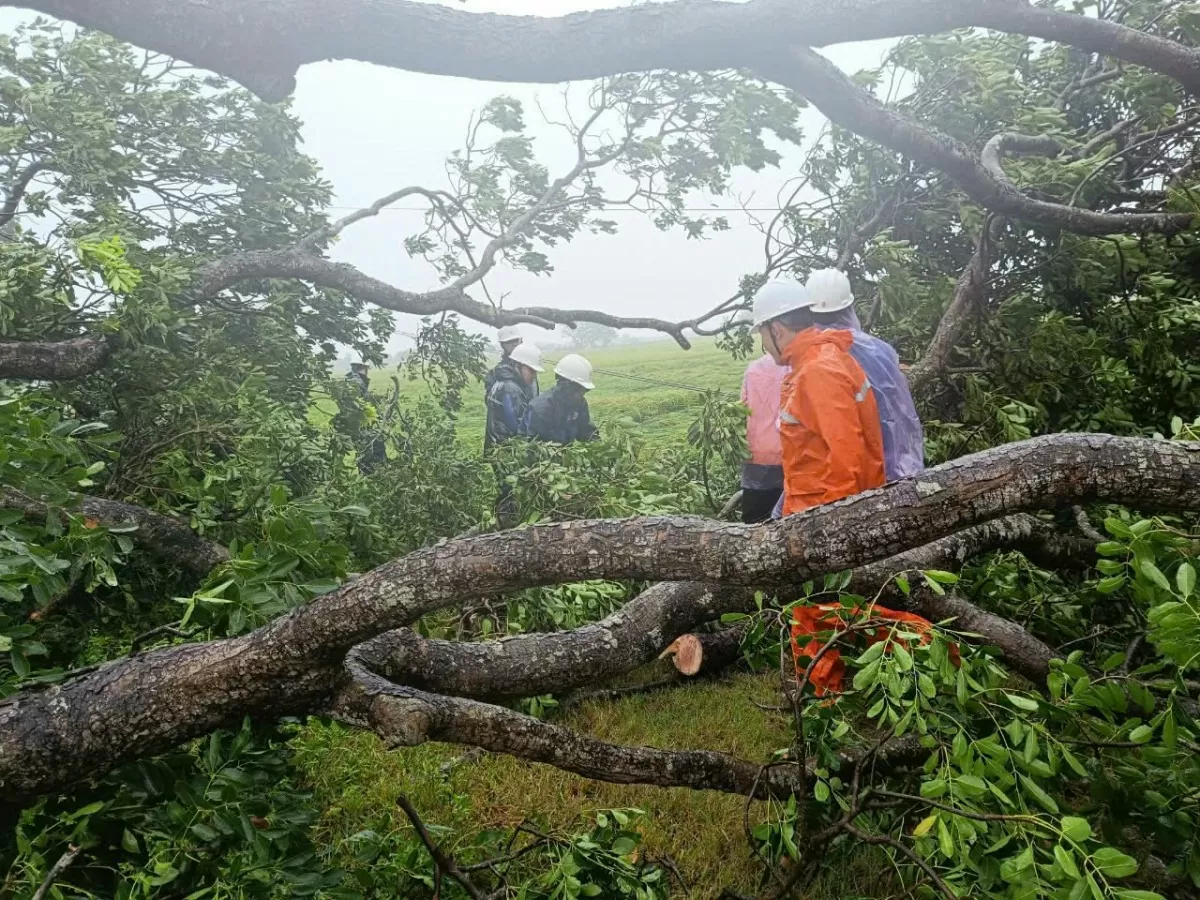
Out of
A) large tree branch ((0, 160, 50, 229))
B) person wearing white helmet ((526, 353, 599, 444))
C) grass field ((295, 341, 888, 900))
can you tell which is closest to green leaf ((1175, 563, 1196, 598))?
grass field ((295, 341, 888, 900))

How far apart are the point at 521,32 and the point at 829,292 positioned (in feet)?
6.37

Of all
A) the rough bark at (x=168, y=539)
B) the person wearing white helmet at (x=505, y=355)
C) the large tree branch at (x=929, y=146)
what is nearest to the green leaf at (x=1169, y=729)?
the large tree branch at (x=929, y=146)

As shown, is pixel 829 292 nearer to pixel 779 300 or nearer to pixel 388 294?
pixel 779 300

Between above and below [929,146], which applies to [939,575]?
below

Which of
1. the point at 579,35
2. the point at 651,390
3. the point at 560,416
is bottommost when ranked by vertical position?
the point at 651,390

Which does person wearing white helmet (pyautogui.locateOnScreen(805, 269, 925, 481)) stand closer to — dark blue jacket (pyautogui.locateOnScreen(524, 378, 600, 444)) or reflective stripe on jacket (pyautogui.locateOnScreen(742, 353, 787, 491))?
reflective stripe on jacket (pyautogui.locateOnScreen(742, 353, 787, 491))

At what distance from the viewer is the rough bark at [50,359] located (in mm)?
3328

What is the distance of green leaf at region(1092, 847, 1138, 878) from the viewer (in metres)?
1.02

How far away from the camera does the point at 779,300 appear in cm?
315

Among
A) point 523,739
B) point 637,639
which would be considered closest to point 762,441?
point 637,639

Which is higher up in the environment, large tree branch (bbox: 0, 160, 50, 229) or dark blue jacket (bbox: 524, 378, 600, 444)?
large tree branch (bbox: 0, 160, 50, 229)

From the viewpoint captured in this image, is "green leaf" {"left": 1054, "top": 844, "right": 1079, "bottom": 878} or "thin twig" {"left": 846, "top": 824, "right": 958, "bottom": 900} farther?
"thin twig" {"left": 846, "top": 824, "right": 958, "bottom": 900}

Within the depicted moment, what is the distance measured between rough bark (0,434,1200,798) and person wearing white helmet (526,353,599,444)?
3868 mm

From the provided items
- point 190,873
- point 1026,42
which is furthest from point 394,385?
point 1026,42
